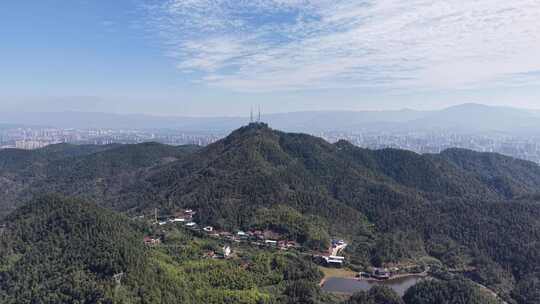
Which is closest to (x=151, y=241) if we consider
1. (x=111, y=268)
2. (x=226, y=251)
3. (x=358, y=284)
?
(x=226, y=251)

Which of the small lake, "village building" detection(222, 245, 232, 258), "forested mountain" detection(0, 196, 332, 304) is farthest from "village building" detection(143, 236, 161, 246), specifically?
the small lake

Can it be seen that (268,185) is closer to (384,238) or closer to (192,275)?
(384,238)

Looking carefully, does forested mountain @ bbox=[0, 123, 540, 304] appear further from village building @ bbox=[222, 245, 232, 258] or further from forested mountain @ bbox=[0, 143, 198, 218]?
village building @ bbox=[222, 245, 232, 258]

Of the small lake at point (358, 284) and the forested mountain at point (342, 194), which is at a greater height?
the forested mountain at point (342, 194)

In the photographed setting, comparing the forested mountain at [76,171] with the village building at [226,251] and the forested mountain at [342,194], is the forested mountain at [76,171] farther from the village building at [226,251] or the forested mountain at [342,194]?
the village building at [226,251]

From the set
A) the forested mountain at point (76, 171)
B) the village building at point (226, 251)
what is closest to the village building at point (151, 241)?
the village building at point (226, 251)

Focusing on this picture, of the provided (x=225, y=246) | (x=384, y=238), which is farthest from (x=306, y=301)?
Answer: (x=384, y=238)

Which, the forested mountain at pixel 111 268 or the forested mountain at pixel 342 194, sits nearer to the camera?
the forested mountain at pixel 111 268
